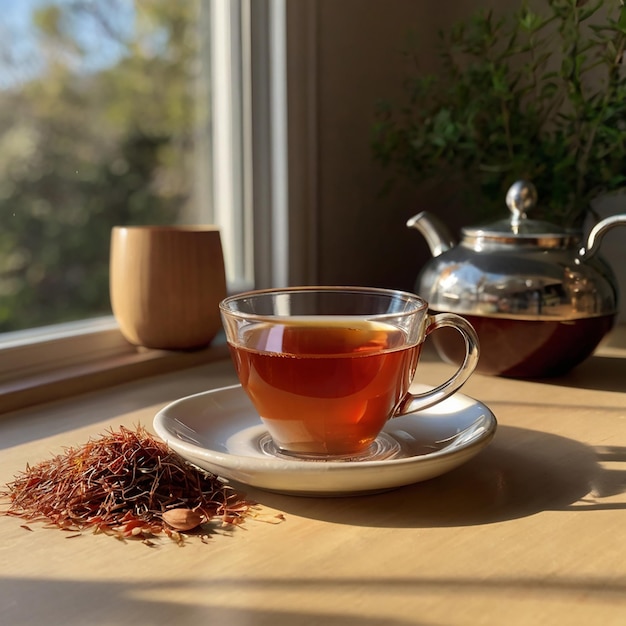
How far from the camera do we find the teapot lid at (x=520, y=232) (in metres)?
0.85

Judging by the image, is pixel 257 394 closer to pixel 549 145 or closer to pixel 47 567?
pixel 47 567

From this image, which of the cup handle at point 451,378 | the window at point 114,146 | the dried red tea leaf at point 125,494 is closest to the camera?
the dried red tea leaf at point 125,494

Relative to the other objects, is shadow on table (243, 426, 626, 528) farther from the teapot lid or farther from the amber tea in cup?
the teapot lid

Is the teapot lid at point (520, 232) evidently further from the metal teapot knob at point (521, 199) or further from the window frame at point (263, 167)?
the window frame at point (263, 167)

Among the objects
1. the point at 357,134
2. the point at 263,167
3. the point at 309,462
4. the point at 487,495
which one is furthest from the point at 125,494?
the point at 357,134

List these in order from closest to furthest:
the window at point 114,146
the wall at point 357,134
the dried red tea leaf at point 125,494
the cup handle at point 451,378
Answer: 1. the dried red tea leaf at point 125,494
2. the cup handle at point 451,378
3. the window at point 114,146
4. the wall at point 357,134

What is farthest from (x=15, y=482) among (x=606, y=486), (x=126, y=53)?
(x=126, y=53)

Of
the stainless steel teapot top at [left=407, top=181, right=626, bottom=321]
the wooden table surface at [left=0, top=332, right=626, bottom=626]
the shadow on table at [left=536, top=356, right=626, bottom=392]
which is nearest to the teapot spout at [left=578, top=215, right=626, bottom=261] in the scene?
the stainless steel teapot top at [left=407, top=181, right=626, bottom=321]

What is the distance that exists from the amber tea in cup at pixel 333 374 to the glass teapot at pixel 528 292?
24cm

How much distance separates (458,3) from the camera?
4.54 ft

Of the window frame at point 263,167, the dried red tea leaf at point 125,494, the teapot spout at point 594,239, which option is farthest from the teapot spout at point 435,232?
the dried red tea leaf at point 125,494

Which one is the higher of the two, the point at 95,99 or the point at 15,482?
the point at 95,99

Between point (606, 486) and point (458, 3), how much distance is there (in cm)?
104

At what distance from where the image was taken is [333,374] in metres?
0.55
